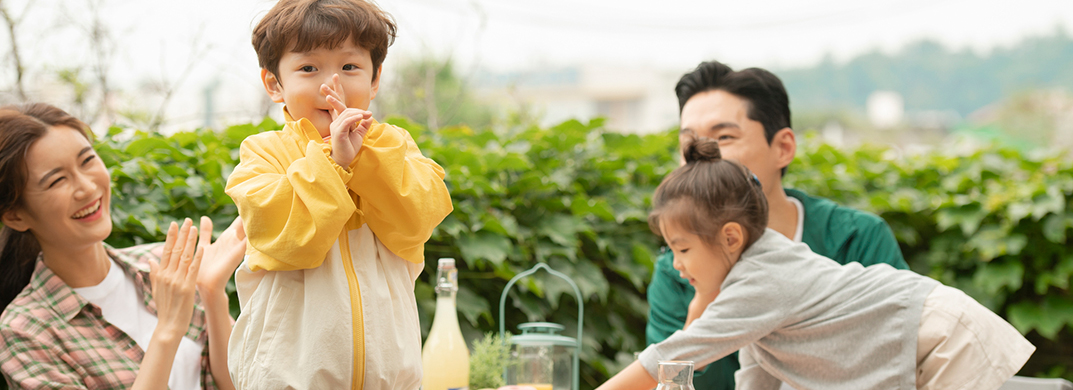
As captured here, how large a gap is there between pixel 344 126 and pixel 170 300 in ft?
2.88

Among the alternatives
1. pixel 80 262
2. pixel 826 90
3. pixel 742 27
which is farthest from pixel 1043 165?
pixel 826 90

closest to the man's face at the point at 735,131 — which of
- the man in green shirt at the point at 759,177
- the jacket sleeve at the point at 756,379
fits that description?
the man in green shirt at the point at 759,177

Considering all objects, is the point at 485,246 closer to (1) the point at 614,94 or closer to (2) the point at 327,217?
(2) the point at 327,217

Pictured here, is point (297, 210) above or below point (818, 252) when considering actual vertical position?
above

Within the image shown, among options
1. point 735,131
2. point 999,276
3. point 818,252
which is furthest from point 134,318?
point 999,276

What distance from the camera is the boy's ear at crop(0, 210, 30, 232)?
5.57ft

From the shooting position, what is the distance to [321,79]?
1.13 metres

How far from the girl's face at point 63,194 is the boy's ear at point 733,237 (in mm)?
1566

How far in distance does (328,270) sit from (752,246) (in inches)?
46.0

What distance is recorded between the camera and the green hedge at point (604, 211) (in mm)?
2258

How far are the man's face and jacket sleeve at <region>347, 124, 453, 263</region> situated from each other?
3.99 ft

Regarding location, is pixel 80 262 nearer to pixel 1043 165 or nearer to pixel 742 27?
pixel 1043 165

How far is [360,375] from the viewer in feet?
3.59

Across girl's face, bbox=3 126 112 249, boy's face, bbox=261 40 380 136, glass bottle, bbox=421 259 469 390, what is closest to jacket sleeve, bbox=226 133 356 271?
boy's face, bbox=261 40 380 136
